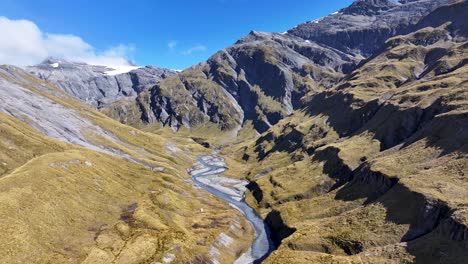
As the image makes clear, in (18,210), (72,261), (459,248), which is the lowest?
(72,261)

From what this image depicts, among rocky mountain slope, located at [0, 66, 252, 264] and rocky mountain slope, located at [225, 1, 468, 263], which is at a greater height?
rocky mountain slope, located at [225, 1, 468, 263]

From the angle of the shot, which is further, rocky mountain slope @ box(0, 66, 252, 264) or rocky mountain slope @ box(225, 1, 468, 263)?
rocky mountain slope @ box(0, 66, 252, 264)

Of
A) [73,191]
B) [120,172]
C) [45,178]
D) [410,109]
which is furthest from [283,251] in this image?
[410,109]

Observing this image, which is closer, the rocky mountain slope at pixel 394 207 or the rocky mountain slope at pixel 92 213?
the rocky mountain slope at pixel 394 207

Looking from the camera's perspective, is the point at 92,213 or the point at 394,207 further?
the point at 92,213

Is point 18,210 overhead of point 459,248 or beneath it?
beneath

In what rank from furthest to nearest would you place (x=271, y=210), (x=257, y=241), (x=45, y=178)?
(x=271, y=210) → (x=257, y=241) → (x=45, y=178)

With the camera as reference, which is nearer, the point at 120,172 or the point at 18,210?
the point at 18,210

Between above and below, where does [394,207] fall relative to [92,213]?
above

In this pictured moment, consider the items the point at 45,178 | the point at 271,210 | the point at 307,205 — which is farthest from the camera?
the point at 271,210

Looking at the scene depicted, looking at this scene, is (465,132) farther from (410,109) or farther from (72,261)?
(72,261)

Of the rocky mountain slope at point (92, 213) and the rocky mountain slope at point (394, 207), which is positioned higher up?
the rocky mountain slope at point (394, 207)
